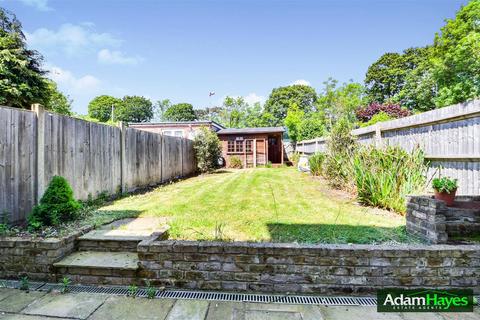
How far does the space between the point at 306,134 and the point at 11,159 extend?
1923 centimetres

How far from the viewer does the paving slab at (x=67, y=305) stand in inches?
83.6

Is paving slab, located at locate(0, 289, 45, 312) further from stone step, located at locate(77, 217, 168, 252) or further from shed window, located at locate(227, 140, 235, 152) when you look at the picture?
shed window, located at locate(227, 140, 235, 152)

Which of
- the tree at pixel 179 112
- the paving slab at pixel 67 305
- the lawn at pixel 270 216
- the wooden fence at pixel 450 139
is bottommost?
the paving slab at pixel 67 305

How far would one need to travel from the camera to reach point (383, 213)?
440cm

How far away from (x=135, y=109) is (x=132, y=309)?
57.6m

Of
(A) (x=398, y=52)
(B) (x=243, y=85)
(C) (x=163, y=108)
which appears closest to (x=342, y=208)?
(B) (x=243, y=85)

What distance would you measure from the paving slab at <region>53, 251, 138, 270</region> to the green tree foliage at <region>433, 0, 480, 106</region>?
1629cm

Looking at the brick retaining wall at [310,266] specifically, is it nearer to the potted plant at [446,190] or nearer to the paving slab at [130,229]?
the paving slab at [130,229]

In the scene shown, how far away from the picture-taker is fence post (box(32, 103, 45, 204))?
4.00 m

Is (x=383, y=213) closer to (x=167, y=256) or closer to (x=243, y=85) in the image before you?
(x=167, y=256)

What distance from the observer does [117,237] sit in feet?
10.3

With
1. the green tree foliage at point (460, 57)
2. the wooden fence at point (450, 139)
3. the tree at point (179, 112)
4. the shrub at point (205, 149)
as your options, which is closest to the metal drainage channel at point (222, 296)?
the wooden fence at point (450, 139)

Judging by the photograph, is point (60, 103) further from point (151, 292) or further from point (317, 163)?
point (151, 292)

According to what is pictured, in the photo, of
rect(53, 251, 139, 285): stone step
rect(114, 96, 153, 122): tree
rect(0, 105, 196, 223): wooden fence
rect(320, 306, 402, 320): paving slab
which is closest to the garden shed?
rect(0, 105, 196, 223): wooden fence
